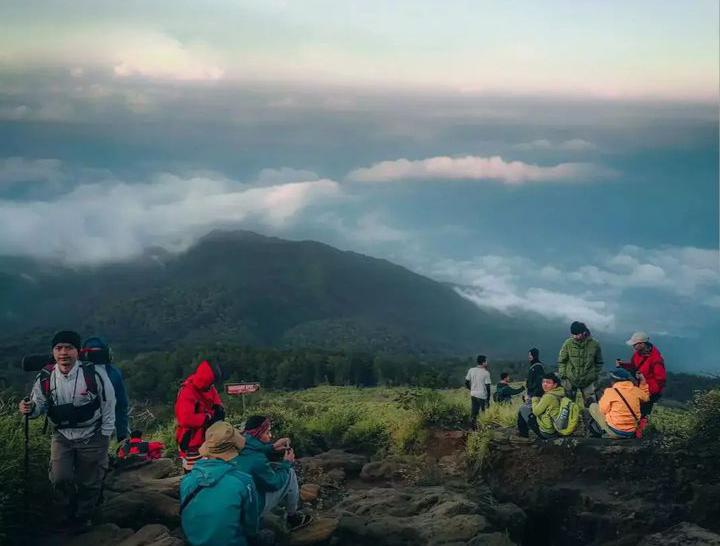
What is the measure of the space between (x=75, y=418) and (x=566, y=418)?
6731 mm

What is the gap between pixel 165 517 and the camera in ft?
28.2

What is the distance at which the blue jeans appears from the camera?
7.88 meters

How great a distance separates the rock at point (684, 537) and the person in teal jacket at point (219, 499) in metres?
4.16

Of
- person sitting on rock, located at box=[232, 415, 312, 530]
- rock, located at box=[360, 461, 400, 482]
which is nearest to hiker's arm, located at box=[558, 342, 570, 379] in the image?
rock, located at box=[360, 461, 400, 482]

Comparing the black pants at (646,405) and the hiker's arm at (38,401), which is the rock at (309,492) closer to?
the hiker's arm at (38,401)

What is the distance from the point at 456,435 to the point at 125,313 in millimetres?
187645

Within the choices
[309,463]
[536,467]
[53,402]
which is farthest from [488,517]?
[53,402]

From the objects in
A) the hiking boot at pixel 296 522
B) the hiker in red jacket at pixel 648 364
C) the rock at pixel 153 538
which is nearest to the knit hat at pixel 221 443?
the rock at pixel 153 538

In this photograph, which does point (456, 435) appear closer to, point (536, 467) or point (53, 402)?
point (536, 467)

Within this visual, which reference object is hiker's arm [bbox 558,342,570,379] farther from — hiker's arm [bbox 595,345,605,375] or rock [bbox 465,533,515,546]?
rock [bbox 465,533,515,546]

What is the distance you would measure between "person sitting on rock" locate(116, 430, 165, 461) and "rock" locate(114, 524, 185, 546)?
3.31m

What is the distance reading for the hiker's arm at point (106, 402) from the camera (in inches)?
328

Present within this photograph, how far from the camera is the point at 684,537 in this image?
7629 millimetres

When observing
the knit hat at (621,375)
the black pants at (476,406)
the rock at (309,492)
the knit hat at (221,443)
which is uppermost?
the knit hat at (621,375)
